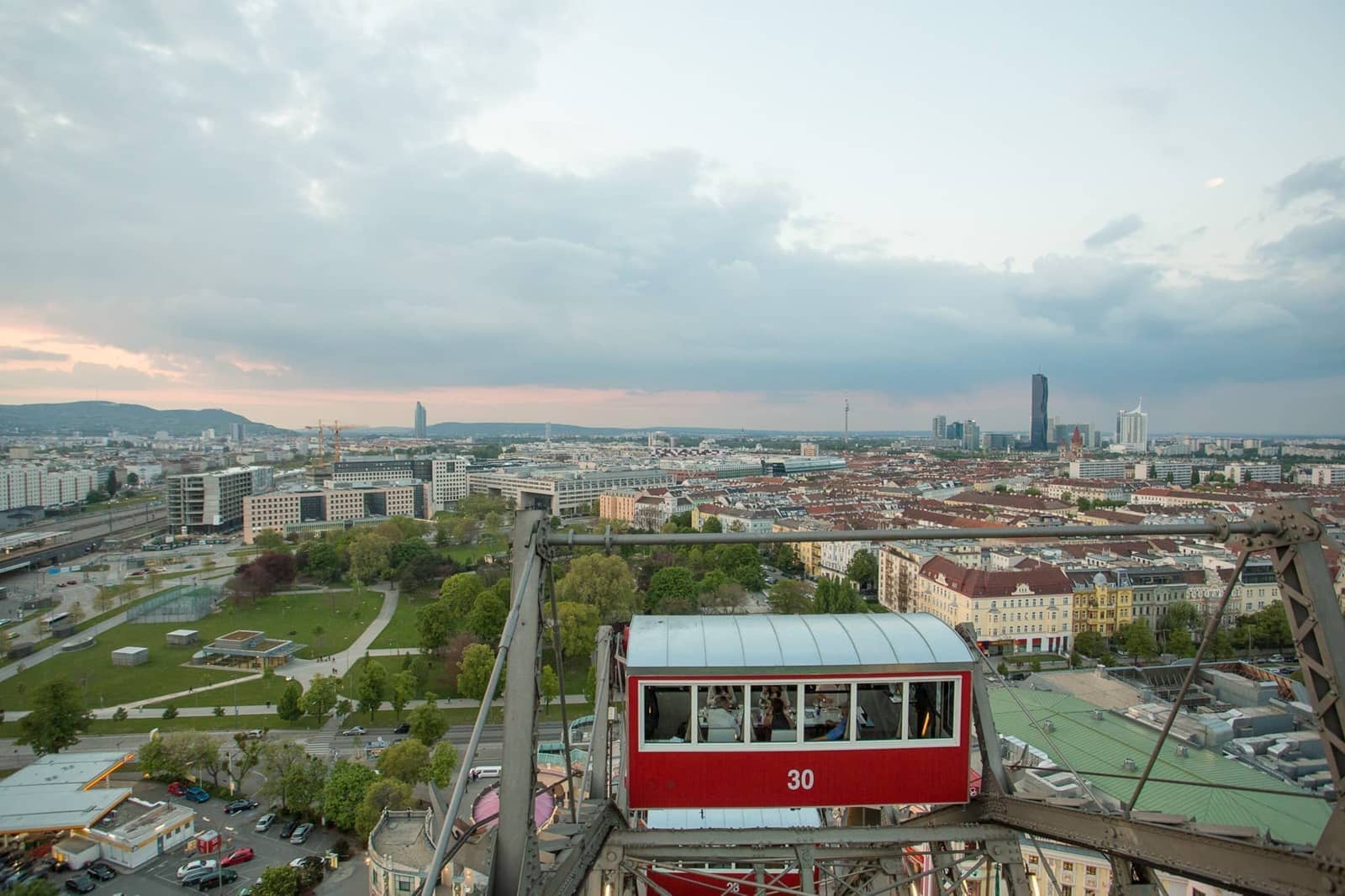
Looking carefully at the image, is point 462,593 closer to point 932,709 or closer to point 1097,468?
point 932,709

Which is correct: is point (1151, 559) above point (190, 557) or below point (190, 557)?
above

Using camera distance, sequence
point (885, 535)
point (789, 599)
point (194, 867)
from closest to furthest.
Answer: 1. point (885, 535)
2. point (194, 867)
3. point (789, 599)

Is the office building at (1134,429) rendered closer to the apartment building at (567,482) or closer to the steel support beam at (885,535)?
the apartment building at (567,482)

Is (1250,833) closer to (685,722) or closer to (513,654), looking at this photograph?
(685,722)

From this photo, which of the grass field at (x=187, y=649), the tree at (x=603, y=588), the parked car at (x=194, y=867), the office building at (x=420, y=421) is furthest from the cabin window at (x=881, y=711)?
the office building at (x=420, y=421)

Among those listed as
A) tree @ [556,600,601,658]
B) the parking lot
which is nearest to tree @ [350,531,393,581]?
tree @ [556,600,601,658]

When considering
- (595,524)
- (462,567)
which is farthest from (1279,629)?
(595,524)

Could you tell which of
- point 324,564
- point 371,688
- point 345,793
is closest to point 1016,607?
point 371,688
